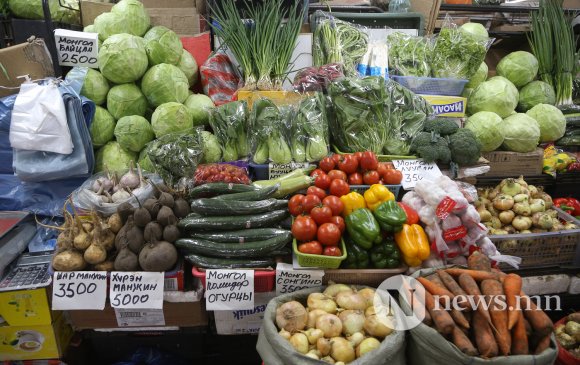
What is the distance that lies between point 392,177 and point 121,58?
2111mm

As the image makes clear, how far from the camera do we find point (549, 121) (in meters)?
3.30

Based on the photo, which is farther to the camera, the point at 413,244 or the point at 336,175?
the point at 336,175

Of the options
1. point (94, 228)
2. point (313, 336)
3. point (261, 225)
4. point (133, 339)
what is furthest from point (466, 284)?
point (133, 339)

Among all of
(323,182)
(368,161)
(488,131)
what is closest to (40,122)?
(323,182)

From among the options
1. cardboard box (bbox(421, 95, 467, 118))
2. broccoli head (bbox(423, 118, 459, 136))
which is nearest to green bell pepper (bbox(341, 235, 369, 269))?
broccoli head (bbox(423, 118, 459, 136))

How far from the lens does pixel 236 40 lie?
10.8 feet

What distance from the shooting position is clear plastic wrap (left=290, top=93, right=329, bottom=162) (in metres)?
2.75

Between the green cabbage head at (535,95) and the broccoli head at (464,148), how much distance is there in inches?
51.8

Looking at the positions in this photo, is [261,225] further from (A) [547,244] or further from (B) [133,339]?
(A) [547,244]

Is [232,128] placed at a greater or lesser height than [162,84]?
lesser

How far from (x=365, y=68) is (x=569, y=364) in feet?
8.37

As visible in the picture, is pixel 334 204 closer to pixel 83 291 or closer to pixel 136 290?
pixel 136 290

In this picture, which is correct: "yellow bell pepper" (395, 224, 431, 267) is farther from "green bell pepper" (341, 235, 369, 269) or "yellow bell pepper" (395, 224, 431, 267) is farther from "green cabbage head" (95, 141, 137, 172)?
"green cabbage head" (95, 141, 137, 172)

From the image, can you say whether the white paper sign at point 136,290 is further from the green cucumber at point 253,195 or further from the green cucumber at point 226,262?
the green cucumber at point 253,195
